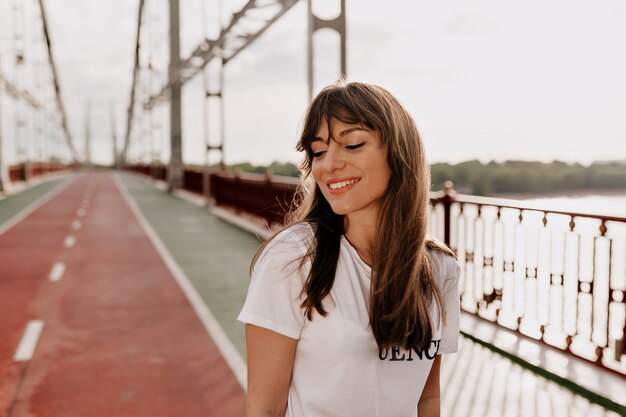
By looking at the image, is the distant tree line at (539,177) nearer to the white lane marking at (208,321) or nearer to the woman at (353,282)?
the white lane marking at (208,321)

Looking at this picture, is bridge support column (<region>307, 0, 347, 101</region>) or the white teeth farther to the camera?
bridge support column (<region>307, 0, 347, 101</region>)

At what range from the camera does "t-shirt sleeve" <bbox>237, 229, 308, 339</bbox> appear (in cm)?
163

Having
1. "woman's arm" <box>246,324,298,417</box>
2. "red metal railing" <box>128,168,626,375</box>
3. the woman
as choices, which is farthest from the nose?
"red metal railing" <box>128,168,626,375</box>

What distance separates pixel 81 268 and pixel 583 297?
806 centimetres

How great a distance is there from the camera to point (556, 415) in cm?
425

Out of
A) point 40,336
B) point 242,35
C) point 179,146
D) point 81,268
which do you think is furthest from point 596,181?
point 179,146

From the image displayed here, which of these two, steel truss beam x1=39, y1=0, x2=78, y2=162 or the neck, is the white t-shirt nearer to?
the neck

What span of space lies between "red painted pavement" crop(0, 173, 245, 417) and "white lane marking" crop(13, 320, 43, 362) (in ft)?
0.24

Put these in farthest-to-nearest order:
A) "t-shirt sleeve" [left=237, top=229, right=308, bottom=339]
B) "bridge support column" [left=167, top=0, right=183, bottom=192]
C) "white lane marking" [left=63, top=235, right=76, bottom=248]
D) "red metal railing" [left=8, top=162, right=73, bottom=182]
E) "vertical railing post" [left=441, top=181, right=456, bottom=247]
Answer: "red metal railing" [left=8, top=162, right=73, bottom=182], "bridge support column" [left=167, top=0, right=183, bottom=192], "white lane marking" [left=63, top=235, right=76, bottom=248], "vertical railing post" [left=441, top=181, right=456, bottom=247], "t-shirt sleeve" [left=237, top=229, right=308, bottom=339]

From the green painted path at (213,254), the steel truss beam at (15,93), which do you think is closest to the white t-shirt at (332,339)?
the green painted path at (213,254)

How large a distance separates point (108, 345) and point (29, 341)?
0.85m

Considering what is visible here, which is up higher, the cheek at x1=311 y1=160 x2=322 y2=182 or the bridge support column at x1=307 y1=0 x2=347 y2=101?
the bridge support column at x1=307 y1=0 x2=347 y2=101

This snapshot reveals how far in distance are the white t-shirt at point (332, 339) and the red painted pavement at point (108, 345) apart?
115 inches

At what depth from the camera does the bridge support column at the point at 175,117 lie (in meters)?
29.3
